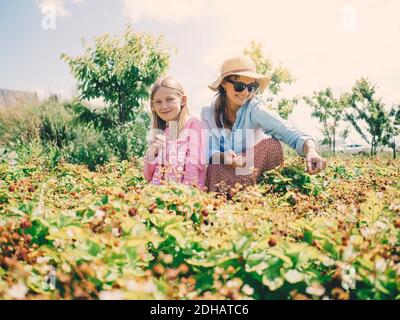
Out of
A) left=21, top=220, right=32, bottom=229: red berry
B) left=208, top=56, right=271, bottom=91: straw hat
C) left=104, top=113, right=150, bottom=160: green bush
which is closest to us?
left=21, top=220, right=32, bottom=229: red berry

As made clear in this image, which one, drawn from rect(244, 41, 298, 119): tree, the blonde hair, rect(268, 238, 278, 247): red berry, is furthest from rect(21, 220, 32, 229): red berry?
rect(244, 41, 298, 119): tree

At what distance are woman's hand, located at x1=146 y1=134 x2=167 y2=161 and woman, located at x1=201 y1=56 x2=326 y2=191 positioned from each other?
20.5 inches

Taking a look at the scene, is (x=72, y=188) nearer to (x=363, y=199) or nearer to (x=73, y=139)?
(x=363, y=199)

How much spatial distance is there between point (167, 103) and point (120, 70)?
451 cm

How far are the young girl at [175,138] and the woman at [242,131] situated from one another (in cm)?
14

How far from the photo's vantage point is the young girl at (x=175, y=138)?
3793 millimetres

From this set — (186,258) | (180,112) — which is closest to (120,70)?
(180,112)

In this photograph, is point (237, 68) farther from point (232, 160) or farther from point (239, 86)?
point (232, 160)

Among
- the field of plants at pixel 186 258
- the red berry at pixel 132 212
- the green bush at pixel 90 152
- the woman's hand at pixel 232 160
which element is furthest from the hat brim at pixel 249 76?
the green bush at pixel 90 152

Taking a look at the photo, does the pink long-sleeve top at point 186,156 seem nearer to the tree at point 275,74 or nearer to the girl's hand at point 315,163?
the girl's hand at point 315,163

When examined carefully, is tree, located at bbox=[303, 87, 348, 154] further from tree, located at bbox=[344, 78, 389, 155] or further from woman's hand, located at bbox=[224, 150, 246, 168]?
woman's hand, located at bbox=[224, 150, 246, 168]

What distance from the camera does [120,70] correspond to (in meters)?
8.02

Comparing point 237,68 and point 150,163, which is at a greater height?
point 237,68

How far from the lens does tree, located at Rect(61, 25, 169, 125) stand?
26.7 ft
